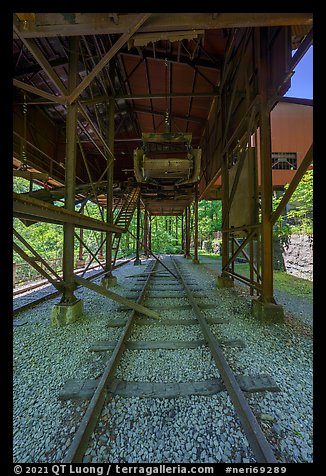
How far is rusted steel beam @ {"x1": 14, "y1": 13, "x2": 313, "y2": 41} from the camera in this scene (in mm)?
2732

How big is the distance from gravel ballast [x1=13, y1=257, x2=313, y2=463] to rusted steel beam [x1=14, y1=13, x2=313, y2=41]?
181 inches

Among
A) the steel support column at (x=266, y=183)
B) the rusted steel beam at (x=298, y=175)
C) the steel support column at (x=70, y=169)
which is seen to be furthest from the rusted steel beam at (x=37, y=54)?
the rusted steel beam at (x=298, y=175)

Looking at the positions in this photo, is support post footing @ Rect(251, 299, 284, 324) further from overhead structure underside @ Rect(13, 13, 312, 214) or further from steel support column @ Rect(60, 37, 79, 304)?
overhead structure underside @ Rect(13, 13, 312, 214)

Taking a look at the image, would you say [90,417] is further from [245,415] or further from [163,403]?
[245,415]

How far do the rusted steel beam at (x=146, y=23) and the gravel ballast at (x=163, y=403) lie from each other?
4593 mm

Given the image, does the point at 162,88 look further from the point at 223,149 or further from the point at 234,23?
the point at 234,23

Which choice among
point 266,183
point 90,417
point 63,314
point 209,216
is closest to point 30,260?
point 63,314

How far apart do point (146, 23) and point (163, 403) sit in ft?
16.0

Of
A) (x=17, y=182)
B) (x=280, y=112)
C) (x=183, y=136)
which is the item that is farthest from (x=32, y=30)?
(x=17, y=182)

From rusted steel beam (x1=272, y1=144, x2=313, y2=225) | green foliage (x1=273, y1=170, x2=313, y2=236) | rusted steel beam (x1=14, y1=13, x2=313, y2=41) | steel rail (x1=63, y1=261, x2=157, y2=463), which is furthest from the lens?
green foliage (x1=273, y1=170, x2=313, y2=236)

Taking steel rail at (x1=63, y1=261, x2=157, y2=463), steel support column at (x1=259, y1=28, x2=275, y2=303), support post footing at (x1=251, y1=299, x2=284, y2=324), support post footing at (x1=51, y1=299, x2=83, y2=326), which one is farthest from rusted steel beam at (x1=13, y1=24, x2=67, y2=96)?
support post footing at (x1=251, y1=299, x2=284, y2=324)
